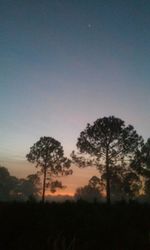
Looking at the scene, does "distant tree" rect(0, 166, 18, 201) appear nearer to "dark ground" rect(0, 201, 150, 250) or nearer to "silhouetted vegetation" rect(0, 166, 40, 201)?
"silhouetted vegetation" rect(0, 166, 40, 201)

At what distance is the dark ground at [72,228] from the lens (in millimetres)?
10375

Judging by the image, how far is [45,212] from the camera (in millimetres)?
15211

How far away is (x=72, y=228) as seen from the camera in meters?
12.4

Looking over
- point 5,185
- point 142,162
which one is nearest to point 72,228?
point 142,162

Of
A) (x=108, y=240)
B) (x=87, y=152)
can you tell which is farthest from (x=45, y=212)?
(x=87, y=152)

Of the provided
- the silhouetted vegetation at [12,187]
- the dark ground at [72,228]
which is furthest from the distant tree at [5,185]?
the dark ground at [72,228]

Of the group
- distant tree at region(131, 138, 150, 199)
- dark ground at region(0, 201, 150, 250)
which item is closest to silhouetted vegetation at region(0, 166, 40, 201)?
distant tree at region(131, 138, 150, 199)

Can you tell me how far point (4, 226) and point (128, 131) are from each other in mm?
27038

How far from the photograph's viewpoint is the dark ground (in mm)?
10375

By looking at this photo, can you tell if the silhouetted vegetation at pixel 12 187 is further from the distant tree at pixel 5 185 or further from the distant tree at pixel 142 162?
the distant tree at pixel 142 162

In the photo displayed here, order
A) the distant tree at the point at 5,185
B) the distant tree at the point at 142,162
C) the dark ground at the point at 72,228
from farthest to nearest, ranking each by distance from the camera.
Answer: the distant tree at the point at 5,185 < the distant tree at the point at 142,162 < the dark ground at the point at 72,228

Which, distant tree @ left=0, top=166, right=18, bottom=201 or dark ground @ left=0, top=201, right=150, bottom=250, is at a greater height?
distant tree @ left=0, top=166, right=18, bottom=201

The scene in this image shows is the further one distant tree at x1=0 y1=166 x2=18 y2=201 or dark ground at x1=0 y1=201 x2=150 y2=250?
distant tree at x1=0 y1=166 x2=18 y2=201

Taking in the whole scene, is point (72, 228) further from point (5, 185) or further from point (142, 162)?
point (5, 185)
